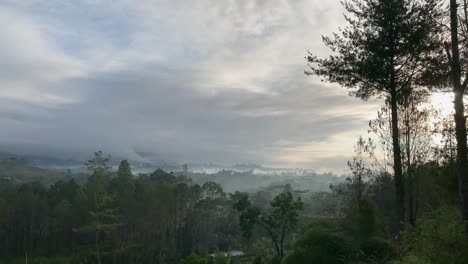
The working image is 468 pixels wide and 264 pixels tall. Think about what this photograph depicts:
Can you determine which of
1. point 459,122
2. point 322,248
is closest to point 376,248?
point 322,248

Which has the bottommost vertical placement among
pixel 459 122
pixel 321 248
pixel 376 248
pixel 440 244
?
pixel 321 248

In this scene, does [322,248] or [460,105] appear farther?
[322,248]

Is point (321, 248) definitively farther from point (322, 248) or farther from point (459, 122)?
point (459, 122)

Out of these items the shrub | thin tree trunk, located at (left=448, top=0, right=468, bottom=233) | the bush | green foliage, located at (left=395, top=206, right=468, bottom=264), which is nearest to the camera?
green foliage, located at (left=395, top=206, right=468, bottom=264)

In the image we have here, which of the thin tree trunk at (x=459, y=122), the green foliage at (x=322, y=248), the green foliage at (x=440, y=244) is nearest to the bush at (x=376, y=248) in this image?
the green foliage at (x=322, y=248)

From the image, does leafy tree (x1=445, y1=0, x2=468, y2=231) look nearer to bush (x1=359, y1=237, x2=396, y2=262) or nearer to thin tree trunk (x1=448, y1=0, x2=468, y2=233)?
thin tree trunk (x1=448, y1=0, x2=468, y2=233)

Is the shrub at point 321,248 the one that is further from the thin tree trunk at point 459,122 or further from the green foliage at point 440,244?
the thin tree trunk at point 459,122

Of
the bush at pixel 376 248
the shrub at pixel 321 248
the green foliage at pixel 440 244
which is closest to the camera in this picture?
the green foliage at pixel 440 244

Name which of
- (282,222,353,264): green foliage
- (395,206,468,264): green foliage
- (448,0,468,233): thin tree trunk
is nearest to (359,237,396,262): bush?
(282,222,353,264): green foliage

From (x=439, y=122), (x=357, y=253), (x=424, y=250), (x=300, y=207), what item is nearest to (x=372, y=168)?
(x=439, y=122)

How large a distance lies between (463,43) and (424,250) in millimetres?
6390

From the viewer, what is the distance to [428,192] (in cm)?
1895

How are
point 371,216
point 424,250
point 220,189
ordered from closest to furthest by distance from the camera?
1. point 424,250
2. point 371,216
3. point 220,189

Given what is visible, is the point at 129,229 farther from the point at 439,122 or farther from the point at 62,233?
the point at 439,122
